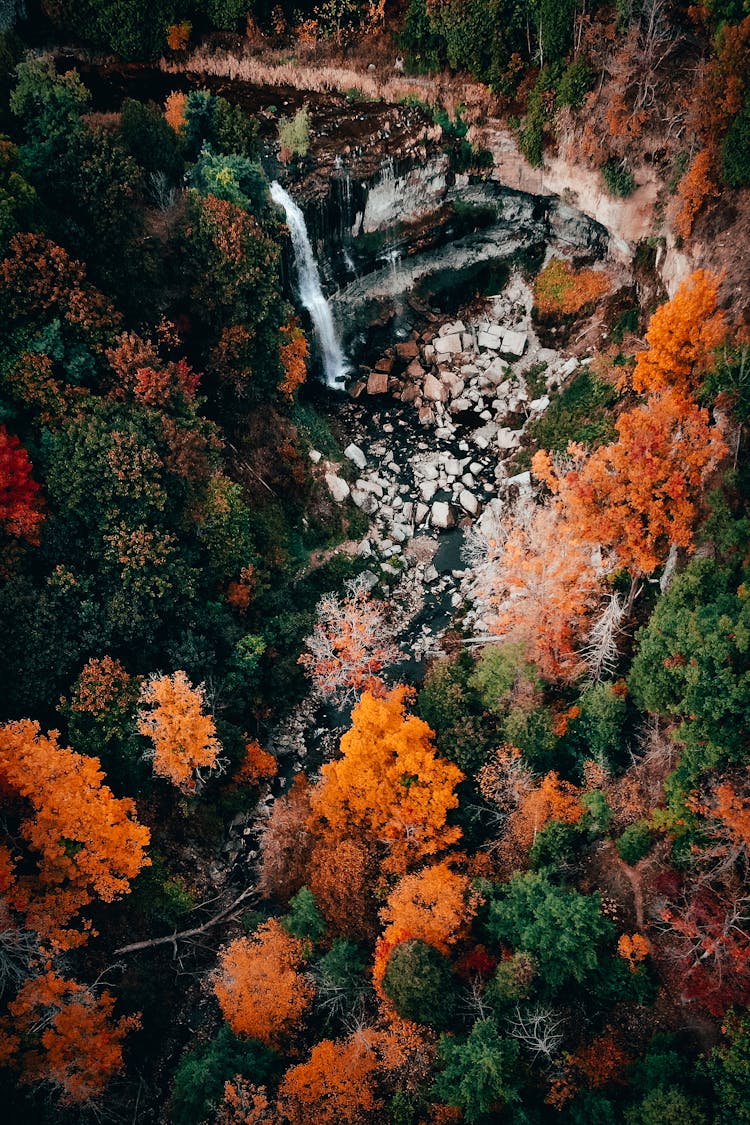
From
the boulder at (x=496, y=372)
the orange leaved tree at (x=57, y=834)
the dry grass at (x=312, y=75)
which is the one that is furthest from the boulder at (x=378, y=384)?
the orange leaved tree at (x=57, y=834)

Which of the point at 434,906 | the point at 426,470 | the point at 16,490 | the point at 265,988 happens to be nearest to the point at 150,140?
the point at 16,490

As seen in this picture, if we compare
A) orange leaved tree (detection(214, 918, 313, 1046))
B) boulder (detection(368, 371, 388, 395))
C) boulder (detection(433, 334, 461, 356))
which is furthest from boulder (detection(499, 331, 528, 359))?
orange leaved tree (detection(214, 918, 313, 1046))

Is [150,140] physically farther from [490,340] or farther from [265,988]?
[265,988]

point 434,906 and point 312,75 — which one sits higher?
point 312,75

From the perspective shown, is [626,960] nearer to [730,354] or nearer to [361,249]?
[730,354]

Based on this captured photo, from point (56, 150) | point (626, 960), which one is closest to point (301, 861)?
point (626, 960)

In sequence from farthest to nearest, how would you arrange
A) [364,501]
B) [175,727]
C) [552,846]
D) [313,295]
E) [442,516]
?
[313,295] → [364,501] → [442,516] → [175,727] → [552,846]

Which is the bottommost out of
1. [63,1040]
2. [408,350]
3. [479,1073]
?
[63,1040]
